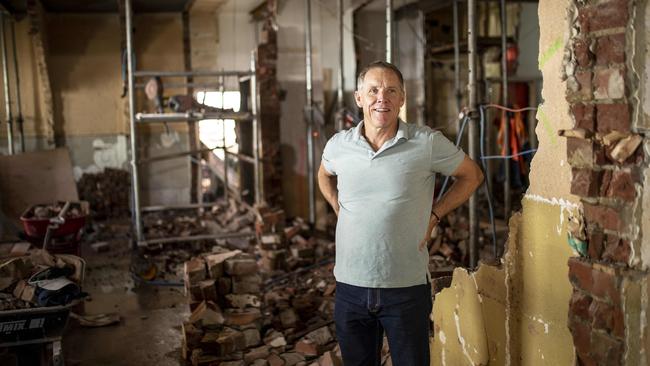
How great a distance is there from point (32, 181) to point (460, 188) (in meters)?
7.11

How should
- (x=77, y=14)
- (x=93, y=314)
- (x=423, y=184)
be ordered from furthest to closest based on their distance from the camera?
(x=77, y=14) < (x=93, y=314) < (x=423, y=184)

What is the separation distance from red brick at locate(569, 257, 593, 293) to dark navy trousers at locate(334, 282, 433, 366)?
584 millimetres

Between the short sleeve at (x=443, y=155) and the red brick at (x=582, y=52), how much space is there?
23.3 inches

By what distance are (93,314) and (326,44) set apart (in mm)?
5263

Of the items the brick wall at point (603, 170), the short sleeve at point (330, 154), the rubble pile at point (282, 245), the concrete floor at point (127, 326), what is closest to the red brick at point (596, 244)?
the brick wall at point (603, 170)

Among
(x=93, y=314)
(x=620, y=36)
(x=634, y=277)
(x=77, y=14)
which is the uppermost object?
(x=77, y=14)

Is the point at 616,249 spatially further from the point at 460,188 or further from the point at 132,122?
the point at 132,122

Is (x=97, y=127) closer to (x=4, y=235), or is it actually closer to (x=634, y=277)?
(x=4, y=235)

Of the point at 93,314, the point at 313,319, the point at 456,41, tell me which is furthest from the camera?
the point at 456,41

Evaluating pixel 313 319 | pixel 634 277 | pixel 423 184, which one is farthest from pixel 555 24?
pixel 313 319

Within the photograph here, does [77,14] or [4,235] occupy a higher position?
[77,14]

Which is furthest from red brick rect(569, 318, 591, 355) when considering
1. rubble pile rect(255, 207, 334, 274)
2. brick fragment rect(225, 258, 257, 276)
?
rubble pile rect(255, 207, 334, 274)

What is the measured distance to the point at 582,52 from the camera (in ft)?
6.73

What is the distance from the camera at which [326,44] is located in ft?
29.4
